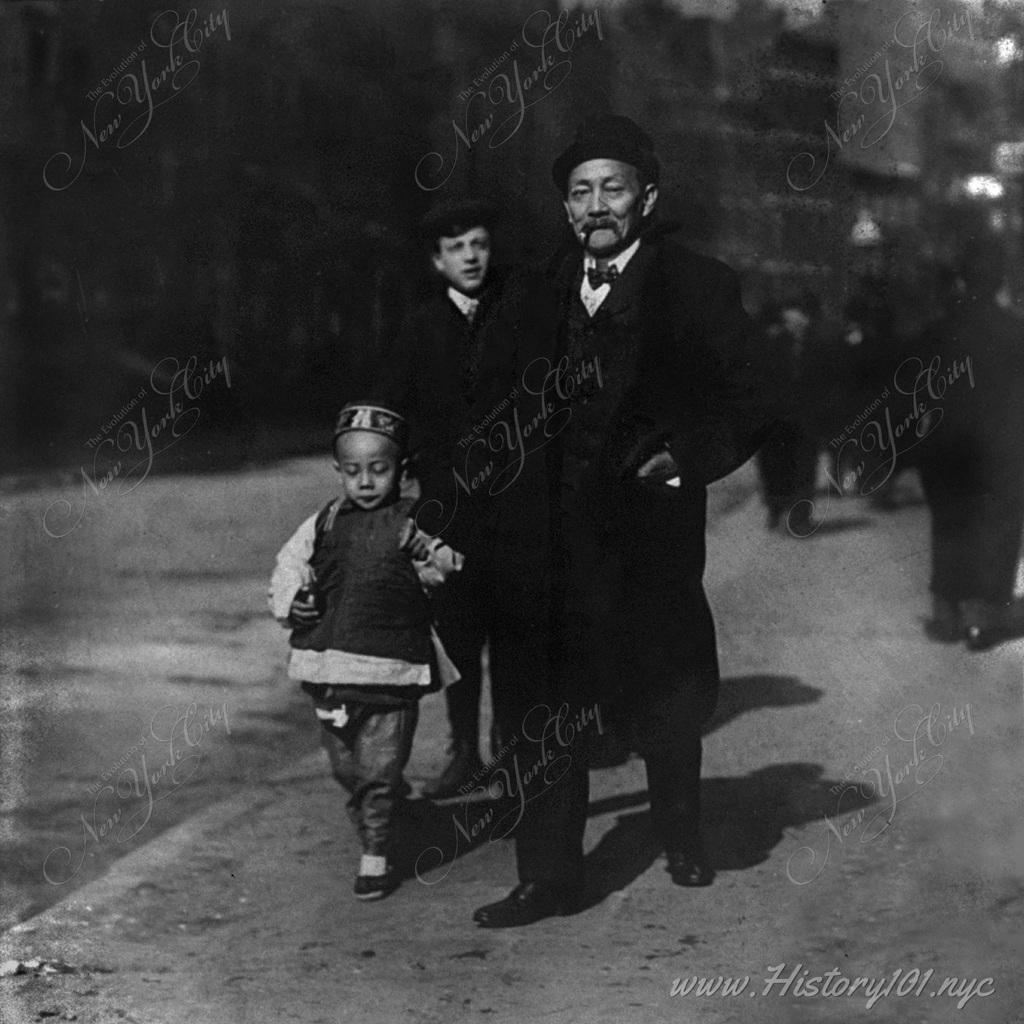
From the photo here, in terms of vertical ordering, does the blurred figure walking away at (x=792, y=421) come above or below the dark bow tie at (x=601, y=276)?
below

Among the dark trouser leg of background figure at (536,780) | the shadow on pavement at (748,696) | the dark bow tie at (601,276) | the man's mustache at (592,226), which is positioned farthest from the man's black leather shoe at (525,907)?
the man's mustache at (592,226)

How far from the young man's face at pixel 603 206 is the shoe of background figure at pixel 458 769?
136 centimetres

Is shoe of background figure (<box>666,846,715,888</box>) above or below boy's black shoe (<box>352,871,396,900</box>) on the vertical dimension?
above

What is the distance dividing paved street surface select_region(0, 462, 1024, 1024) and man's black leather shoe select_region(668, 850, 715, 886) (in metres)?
0.04

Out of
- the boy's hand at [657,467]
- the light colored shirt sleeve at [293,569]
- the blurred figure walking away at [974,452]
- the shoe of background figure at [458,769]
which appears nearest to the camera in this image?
the boy's hand at [657,467]

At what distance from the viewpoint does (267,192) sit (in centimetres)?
374

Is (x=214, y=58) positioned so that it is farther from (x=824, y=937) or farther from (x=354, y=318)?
(x=824, y=937)

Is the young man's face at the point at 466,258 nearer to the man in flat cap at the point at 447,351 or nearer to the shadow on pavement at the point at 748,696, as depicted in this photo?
the man in flat cap at the point at 447,351

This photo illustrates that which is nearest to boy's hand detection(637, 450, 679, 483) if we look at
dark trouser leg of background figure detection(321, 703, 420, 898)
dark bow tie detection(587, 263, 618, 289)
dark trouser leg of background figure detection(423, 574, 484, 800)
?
dark bow tie detection(587, 263, 618, 289)

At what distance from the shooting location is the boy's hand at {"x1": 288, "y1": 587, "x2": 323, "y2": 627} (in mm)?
3721

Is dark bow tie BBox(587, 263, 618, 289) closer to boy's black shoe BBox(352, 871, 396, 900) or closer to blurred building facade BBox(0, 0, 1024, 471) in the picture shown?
blurred building facade BBox(0, 0, 1024, 471)

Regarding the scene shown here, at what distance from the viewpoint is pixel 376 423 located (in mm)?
3670

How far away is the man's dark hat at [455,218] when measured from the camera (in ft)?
12.0

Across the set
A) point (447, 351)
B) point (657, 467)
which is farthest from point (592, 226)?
point (657, 467)
